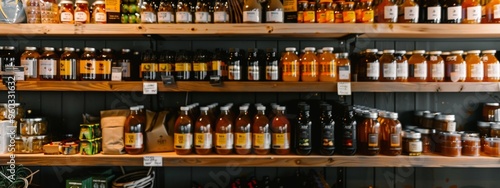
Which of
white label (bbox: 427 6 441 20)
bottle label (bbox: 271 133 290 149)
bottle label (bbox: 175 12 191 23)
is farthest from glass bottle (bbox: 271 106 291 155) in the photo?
white label (bbox: 427 6 441 20)

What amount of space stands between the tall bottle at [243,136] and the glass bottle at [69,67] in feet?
3.13

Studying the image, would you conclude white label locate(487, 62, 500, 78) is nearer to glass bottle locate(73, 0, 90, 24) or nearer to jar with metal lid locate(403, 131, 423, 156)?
jar with metal lid locate(403, 131, 423, 156)

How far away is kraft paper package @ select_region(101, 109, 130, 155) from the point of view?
214 cm

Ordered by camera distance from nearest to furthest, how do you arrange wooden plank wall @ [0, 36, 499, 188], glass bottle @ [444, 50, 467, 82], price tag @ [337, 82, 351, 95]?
price tag @ [337, 82, 351, 95]
glass bottle @ [444, 50, 467, 82]
wooden plank wall @ [0, 36, 499, 188]

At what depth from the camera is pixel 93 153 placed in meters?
2.15

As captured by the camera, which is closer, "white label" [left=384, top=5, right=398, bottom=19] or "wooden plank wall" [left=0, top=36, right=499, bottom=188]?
"white label" [left=384, top=5, right=398, bottom=19]

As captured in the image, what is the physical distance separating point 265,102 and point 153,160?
2.81 ft

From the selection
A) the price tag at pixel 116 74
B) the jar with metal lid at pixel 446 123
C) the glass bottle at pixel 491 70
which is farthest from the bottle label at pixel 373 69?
the price tag at pixel 116 74

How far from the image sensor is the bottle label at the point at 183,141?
210 centimetres

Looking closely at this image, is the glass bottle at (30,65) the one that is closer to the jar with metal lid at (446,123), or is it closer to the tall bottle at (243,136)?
the tall bottle at (243,136)

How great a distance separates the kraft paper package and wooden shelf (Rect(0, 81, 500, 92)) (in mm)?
200

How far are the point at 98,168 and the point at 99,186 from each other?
1.03 feet

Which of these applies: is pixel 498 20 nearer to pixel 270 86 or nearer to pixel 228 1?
pixel 270 86

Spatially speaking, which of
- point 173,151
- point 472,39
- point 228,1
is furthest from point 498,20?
point 173,151
